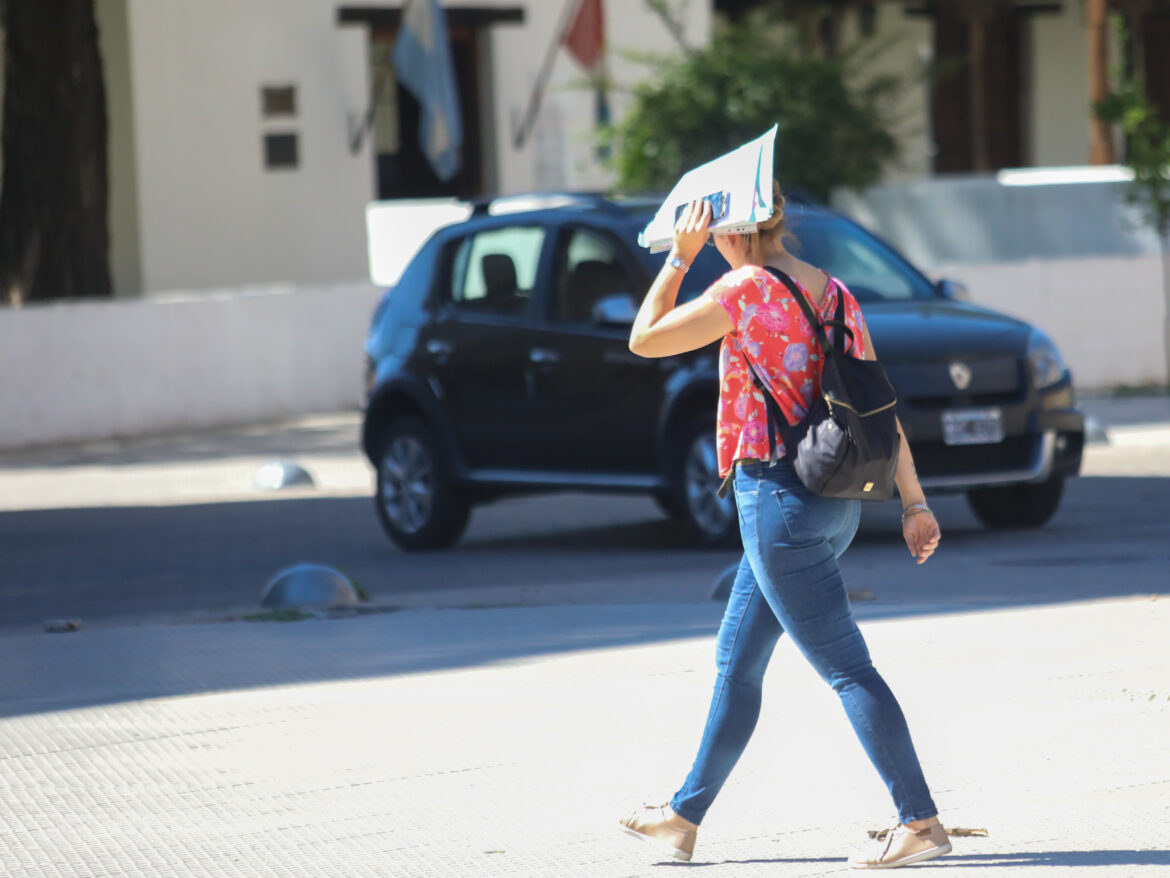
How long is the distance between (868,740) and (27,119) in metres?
16.2

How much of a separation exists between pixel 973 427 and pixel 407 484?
3171 mm

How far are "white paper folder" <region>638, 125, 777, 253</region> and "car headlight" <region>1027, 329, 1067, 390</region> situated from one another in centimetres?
600

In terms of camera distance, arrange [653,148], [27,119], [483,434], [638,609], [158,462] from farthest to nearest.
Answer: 1. [653,148]
2. [27,119]
3. [158,462]
4. [483,434]
5. [638,609]

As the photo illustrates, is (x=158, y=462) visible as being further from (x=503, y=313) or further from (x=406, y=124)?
(x=406, y=124)

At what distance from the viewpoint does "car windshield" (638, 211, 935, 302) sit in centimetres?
1117

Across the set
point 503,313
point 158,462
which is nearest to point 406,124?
point 158,462

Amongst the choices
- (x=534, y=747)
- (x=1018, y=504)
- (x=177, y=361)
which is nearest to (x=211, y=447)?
(x=177, y=361)

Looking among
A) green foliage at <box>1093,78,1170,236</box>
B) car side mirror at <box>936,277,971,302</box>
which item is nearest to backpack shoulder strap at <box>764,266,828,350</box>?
car side mirror at <box>936,277,971,302</box>

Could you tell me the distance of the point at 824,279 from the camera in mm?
4805

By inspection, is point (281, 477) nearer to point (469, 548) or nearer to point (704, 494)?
point (469, 548)

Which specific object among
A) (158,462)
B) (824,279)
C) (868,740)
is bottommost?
(158,462)

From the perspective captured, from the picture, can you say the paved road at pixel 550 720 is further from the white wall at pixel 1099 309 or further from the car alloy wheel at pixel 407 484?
the white wall at pixel 1099 309

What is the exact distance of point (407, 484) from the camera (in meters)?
11.9

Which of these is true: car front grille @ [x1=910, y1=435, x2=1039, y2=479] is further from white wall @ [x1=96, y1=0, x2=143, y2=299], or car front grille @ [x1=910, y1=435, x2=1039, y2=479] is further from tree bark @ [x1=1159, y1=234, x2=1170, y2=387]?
white wall @ [x1=96, y1=0, x2=143, y2=299]
